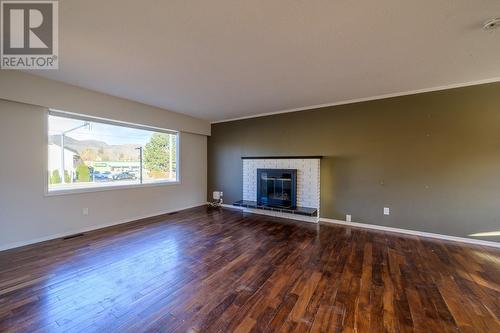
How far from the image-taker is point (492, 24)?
1.87 metres

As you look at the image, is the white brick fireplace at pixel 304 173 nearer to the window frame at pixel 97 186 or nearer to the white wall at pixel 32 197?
the window frame at pixel 97 186

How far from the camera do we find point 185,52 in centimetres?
238

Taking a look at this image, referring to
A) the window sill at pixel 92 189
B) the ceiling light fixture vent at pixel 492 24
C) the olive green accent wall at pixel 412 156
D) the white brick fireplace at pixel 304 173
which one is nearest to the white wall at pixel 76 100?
the window sill at pixel 92 189

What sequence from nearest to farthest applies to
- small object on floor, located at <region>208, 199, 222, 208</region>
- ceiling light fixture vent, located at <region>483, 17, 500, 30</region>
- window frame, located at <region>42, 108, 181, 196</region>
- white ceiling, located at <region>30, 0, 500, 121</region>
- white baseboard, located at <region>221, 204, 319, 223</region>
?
white ceiling, located at <region>30, 0, 500, 121</region>, ceiling light fixture vent, located at <region>483, 17, 500, 30</region>, window frame, located at <region>42, 108, 181, 196</region>, white baseboard, located at <region>221, 204, 319, 223</region>, small object on floor, located at <region>208, 199, 222, 208</region>

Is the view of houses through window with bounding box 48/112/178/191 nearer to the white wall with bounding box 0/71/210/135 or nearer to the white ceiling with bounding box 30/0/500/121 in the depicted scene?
the white wall with bounding box 0/71/210/135

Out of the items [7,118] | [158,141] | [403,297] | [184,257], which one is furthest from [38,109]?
[403,297]

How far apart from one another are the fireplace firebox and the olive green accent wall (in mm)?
580

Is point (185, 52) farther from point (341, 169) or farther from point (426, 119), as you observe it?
point (426, 119)

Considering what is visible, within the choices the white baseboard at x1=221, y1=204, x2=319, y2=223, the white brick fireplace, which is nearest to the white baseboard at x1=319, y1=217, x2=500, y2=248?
the white baseboard at x1=221, y1=204, x2=319, y2=223

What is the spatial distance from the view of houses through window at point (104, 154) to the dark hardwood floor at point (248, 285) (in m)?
1.22

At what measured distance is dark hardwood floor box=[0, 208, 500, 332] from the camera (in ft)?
5.29

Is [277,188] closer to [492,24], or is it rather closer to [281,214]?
[281,214]

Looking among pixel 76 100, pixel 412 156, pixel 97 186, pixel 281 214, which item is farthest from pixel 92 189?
pixel 412 156

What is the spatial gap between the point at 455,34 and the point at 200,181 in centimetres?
572
